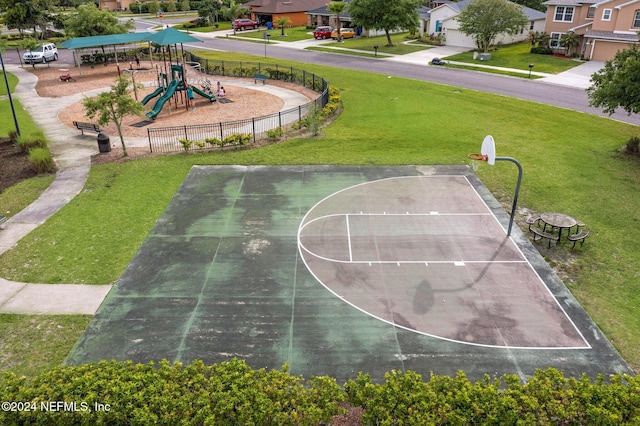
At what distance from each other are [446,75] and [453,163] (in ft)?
74.2

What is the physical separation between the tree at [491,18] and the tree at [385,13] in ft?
21.1

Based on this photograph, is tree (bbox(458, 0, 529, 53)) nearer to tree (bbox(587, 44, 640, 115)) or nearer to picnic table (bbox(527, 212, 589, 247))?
tree (bbox(587, 44, 640, 115))

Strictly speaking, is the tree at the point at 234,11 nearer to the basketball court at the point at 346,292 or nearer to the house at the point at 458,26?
the house at the point at 458,26

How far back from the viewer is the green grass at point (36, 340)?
10805mm

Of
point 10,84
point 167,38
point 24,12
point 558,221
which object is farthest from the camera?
point 24,12

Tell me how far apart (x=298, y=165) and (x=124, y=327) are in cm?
1214

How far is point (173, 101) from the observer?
3412cm

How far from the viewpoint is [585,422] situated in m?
8.30

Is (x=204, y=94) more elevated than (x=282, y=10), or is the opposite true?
(x=282, y=10)

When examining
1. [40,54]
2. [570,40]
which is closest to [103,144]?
[40,54]

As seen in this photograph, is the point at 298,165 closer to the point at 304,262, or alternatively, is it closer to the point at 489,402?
the point at 304,262

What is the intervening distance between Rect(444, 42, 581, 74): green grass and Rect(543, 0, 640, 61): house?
2.80 metres

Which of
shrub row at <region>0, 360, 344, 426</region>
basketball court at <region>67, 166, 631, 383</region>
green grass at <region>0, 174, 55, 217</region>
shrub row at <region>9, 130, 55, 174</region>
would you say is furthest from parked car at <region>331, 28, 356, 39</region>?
shrub row at <region>0, 360, 344, 426</region>

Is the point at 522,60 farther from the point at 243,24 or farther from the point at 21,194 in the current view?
the point at 21,194
